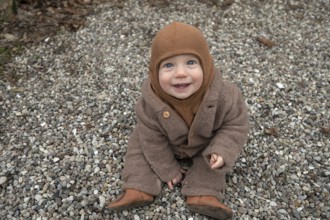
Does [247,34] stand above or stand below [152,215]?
above

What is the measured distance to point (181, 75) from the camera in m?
2.14

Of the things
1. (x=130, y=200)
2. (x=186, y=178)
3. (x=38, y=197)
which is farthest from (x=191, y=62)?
(x=38, y=197)

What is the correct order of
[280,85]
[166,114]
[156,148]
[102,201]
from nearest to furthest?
[166,114], [156,148], [102,201], [280,85]

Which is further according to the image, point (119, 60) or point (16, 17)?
point (16, 17)

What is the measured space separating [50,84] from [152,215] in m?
1.75

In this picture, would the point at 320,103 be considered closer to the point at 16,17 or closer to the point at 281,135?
the point at 281,135

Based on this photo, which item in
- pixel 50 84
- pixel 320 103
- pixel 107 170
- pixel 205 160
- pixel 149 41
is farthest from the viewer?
pixel 149 41

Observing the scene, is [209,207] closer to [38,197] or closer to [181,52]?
[181,52]

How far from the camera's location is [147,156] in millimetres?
2658

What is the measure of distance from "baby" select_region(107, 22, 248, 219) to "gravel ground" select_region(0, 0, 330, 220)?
0.46ft

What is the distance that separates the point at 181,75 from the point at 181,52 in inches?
5.0

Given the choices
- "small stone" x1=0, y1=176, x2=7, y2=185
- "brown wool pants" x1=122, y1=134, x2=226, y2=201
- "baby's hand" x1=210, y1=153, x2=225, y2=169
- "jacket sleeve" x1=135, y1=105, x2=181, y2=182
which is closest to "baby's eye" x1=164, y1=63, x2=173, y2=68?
"jacket sleeve" x1=135, y1=105, x2=181, y2=182

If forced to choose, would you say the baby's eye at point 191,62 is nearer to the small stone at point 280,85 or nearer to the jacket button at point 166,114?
the jacket button at point 166,114

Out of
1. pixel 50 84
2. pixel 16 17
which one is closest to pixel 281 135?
pixel 50 84
